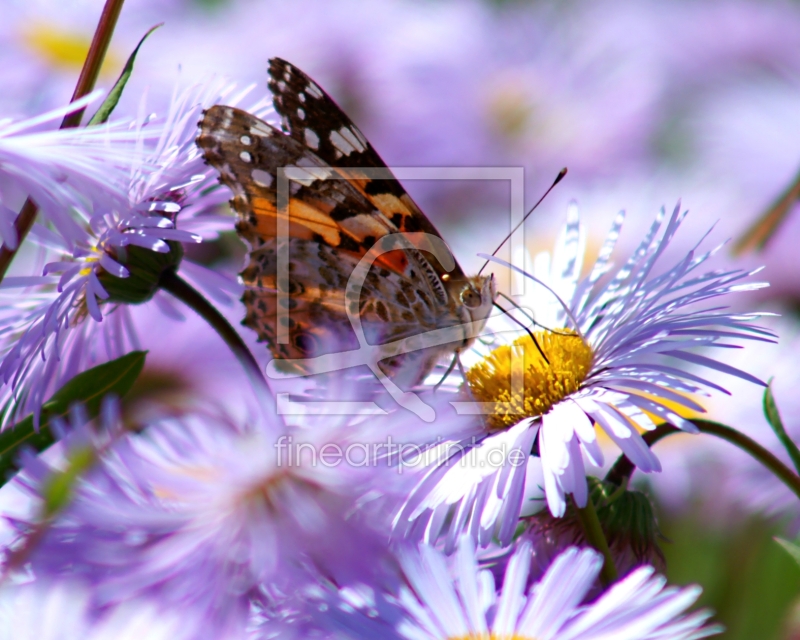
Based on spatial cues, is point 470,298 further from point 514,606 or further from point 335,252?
point 514,606

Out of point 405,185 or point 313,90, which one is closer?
point 313,90

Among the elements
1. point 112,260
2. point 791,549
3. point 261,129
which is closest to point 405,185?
point 261,129

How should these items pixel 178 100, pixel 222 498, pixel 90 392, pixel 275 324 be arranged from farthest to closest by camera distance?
pixel 275 324
pixel 178 100
pixel 90 392
pixel 222 498

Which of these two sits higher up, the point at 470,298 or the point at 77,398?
the point at 470,298

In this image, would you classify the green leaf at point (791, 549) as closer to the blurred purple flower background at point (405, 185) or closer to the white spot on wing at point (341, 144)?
the blurred purple flower background at point (405, 185)

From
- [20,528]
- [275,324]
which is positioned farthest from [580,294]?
[20,528]

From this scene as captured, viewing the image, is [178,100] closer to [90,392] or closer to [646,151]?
[90,392]

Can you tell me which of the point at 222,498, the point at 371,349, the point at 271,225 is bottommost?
the point at 222,498

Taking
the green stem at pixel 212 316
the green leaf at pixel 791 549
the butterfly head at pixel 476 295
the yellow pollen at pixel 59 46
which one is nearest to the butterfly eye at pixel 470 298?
the butterfly head at pixel 476 295
